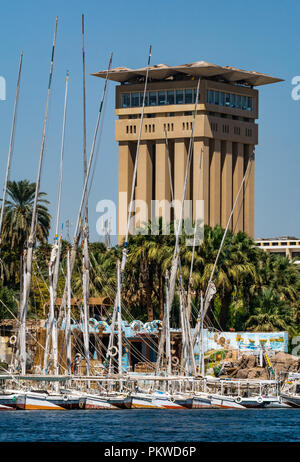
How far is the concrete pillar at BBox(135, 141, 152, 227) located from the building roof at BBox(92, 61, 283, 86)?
9669mm

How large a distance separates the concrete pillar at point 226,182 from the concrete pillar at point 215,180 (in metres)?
1.44

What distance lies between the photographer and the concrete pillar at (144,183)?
173 m

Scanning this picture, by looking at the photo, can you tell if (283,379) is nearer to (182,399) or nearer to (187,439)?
(182,399)

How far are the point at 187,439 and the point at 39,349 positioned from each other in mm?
36643

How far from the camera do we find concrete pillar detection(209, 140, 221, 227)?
17338 centimetres

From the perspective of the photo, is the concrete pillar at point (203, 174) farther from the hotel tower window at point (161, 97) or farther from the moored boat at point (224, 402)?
the moored boat at point (224, 402)

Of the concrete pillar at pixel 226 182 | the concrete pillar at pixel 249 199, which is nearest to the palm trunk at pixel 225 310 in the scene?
the concrete pillar at pixel 226 182

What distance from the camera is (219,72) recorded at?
17112 cm

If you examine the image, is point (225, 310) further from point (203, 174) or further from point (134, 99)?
point (134, 99)

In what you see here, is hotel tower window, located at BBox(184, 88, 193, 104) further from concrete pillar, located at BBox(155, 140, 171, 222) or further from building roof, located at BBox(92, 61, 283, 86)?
concrete pillar, located at BBox(155, 140, 171, 222)

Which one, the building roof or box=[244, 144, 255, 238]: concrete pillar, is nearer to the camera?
the building roof

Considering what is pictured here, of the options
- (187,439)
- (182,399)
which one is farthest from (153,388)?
(187,439)

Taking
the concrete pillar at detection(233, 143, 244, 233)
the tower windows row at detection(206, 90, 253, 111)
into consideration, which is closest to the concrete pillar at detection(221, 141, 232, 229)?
the concrete pillar at detection(233, 143, 244, 233)

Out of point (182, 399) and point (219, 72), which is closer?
point (182, 399)
